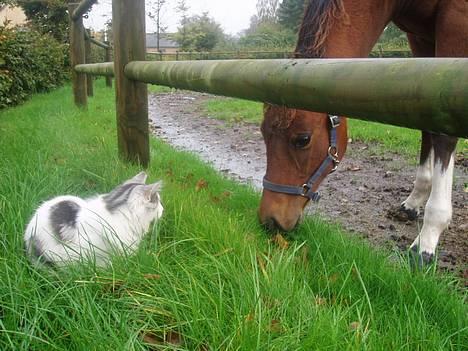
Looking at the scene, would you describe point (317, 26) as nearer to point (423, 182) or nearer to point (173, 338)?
point (423, 182)

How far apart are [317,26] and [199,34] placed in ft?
134

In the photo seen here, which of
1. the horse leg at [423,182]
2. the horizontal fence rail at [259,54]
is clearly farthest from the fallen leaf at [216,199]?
the horse leg at [423,182]

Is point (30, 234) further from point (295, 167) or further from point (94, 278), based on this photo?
point (295, 167)

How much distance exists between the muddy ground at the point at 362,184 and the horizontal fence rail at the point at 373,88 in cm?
130

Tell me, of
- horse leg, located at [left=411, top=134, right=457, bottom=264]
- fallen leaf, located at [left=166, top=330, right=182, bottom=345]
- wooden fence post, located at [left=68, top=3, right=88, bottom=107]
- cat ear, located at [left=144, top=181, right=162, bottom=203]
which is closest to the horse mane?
horse leg, located at [left=411, top=134, right=457, bottom=264]

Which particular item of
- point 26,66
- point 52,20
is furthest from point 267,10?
point 26,66

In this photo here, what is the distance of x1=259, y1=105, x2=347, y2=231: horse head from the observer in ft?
7.47

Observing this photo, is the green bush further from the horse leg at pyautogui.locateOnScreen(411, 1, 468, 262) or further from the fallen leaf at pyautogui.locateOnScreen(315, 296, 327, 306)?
the fallen leaf at pyautogui.locateOnScreen(315, 296, 327, 306)

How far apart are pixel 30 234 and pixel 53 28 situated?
2126 centimetres

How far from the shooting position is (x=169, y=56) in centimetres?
2592

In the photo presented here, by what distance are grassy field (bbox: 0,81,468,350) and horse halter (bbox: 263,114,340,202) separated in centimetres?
18

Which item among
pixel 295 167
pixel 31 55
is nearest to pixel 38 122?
pixel 295 167

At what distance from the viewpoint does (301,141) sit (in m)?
2.33

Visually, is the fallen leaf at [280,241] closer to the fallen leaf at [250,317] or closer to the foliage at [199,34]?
the fallen leaf at [250,317]
